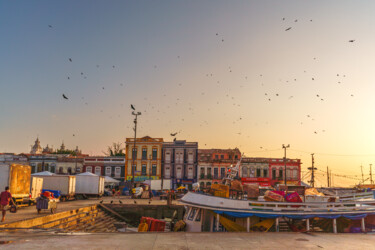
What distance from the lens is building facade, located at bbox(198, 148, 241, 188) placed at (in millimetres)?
60656

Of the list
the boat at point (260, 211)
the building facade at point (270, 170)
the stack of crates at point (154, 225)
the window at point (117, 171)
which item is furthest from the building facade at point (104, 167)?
the boat at point (260, 211)

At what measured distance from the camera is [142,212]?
3062 centimetres

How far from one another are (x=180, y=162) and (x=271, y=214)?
44841 millimetres

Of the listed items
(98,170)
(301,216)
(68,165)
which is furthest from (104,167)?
(301,216)

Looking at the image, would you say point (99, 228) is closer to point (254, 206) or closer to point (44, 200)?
point (44, 200)

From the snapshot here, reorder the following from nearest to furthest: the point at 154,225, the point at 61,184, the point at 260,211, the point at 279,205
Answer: the point at 260,211 → the point at 279,205 → the point at 154,225 → the point at 61,184

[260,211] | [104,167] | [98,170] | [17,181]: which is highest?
[104,167]

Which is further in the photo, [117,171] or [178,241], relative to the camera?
[117,171]

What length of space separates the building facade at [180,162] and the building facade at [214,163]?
1.15m

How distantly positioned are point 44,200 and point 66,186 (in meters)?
14.7

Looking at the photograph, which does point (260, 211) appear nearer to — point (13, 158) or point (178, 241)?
point (178, 241)

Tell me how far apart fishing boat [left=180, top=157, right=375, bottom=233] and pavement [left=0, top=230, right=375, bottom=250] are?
2871mm

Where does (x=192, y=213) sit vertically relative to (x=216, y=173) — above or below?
below

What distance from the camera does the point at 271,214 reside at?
655 inches
